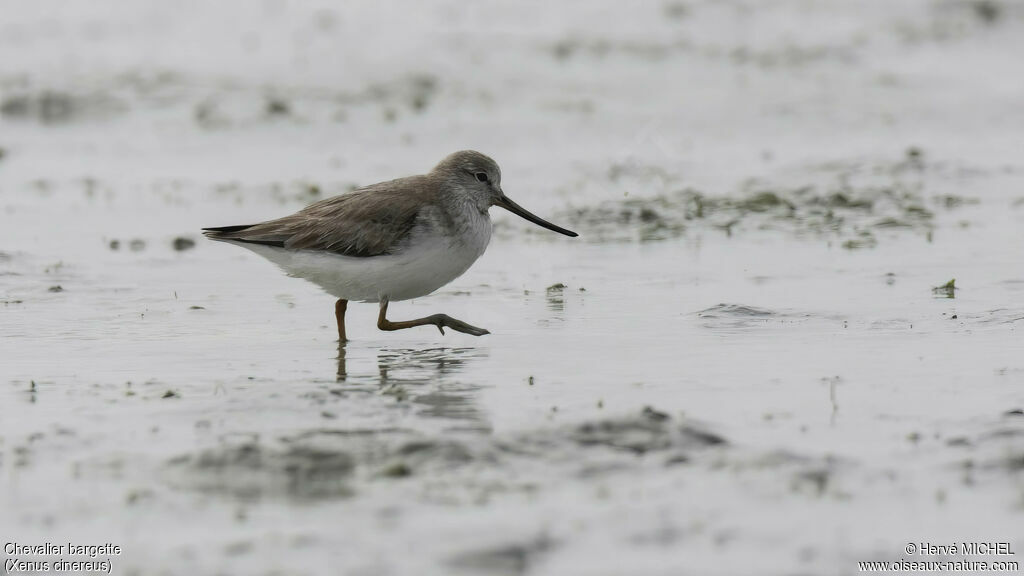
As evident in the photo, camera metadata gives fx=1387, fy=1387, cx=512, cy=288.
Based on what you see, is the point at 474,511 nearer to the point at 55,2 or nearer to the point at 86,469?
the point at 86,469

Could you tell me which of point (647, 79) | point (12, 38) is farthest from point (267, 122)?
point (12, 38)

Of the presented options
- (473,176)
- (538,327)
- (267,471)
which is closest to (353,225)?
(473,176)

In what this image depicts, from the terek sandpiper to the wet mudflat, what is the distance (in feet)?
1.39

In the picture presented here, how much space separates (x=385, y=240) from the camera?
368 inches

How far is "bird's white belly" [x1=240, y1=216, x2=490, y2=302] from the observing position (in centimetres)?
929

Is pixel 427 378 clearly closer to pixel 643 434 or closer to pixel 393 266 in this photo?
pixel 393 266

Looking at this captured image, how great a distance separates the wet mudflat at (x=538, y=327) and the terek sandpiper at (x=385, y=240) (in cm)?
42

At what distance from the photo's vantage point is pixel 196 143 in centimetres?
1881

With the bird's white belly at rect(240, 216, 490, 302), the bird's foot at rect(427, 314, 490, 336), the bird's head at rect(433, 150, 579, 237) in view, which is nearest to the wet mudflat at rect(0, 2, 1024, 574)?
the bird's foot at rect(427, 314, 490, 336)

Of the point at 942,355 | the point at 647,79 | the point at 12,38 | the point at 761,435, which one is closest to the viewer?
the point at 761,435

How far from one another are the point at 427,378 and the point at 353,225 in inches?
61.4

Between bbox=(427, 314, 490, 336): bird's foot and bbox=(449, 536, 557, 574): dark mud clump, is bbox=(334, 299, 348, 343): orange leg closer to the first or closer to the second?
bbox=(427, 314, 490, 336): bird's foot

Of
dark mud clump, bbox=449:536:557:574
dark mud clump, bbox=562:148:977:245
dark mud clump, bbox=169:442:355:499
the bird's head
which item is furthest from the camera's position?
dark mud clump, bbox=562:148:977:245

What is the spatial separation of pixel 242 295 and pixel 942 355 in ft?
17.9
